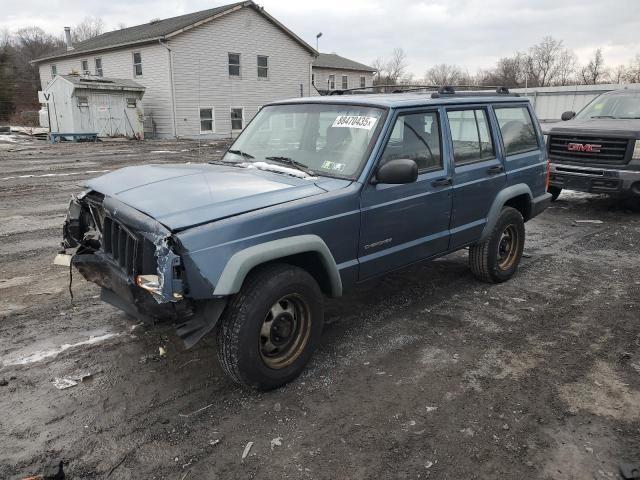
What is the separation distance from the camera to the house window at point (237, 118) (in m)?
27.4

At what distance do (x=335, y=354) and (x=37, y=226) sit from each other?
5874 millimetres

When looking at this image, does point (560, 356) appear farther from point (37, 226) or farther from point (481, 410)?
point (37, 226)

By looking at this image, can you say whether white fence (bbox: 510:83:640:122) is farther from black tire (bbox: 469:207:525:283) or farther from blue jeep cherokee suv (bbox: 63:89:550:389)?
blue jeep cherokee suv (bbox: 63:89:550:389)

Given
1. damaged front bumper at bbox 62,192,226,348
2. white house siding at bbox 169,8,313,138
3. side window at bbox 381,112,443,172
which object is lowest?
damaged front bumper at bbox 62,192,226,348

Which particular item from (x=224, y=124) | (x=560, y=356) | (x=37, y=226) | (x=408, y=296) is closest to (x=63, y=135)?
(x=224, y=124)

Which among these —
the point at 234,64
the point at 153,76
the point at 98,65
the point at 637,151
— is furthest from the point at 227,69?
the point at 637,151

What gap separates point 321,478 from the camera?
2.63 m

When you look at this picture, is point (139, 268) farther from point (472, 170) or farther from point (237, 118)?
point (237, 118)

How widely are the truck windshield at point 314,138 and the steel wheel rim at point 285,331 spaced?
3.49ft

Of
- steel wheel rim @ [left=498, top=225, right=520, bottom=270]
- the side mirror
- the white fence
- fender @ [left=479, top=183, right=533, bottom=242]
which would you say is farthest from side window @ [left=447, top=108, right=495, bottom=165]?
the white fence

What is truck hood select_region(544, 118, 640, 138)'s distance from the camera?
823 cm

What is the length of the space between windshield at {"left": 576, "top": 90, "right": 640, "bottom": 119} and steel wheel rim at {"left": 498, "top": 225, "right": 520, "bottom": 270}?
Result: 5586mm

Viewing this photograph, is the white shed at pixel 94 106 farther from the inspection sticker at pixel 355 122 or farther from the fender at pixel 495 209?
the fender at pixel 495 209

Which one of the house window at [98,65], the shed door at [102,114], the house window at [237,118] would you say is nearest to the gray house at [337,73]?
the house window at [237,118]
